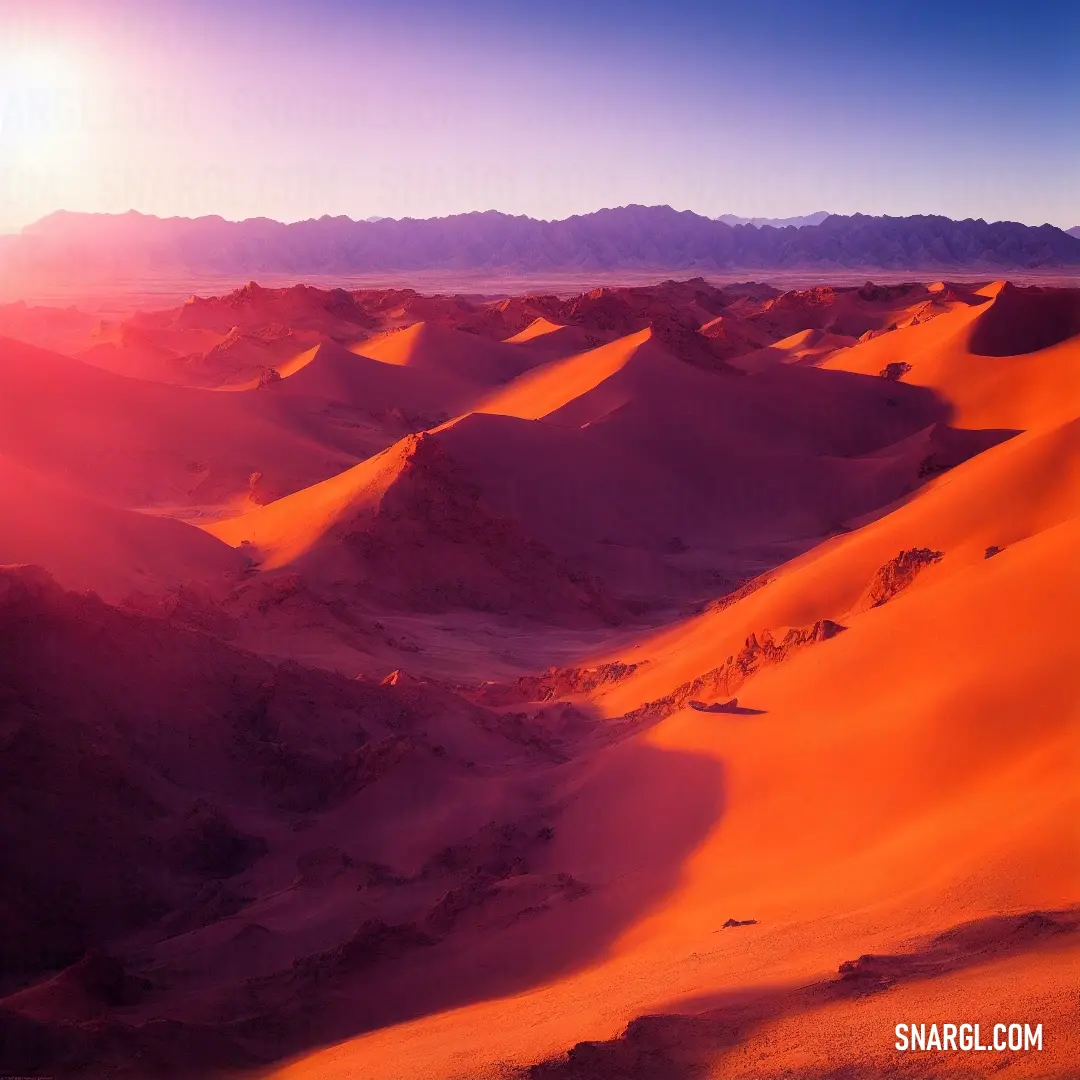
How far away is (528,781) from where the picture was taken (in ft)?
28.9

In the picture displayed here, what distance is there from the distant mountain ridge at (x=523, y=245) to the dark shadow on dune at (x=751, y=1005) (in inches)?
4379

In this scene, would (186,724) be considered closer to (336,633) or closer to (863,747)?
(336,633)

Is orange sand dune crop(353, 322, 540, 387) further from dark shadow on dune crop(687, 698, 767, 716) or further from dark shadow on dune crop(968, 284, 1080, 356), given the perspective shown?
dark shadow on dune crop(687, 698, 767, 716)

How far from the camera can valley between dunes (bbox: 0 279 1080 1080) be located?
14.4 feet

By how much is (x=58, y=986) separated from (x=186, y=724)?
348 centimetres

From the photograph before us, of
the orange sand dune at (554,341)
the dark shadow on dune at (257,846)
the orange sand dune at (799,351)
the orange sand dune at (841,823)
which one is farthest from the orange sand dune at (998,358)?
the dark shadow on dune at (257,846)

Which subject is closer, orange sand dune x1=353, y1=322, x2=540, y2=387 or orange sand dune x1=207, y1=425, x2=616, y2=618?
orange sand dune x1=207, y1=425, x2=616, y2=618

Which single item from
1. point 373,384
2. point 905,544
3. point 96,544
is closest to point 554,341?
point 373,384

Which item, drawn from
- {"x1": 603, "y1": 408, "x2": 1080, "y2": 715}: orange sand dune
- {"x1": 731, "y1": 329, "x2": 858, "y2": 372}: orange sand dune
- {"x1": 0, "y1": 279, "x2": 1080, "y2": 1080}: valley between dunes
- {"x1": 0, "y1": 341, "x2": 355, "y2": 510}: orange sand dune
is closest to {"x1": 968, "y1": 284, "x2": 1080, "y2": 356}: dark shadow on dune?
{"x1": 731, "y1": 329, "x2": 858, "y2": 372}: orange sand dune

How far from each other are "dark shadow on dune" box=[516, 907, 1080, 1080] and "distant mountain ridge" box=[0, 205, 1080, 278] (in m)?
111

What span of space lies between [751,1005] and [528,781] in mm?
4899

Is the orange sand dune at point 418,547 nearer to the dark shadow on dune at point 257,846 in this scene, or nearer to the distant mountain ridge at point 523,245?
the dark shadow on dune at point 257,846

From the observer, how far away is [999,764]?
20.1 ft

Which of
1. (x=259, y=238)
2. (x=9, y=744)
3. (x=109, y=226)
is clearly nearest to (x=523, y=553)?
(x=9, y=744)
